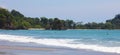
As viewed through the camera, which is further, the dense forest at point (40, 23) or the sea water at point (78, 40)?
the dense forest at point (40, 23)

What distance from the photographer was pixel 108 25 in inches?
6998

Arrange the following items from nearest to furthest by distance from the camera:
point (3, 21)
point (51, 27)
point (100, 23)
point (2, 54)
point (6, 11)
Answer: point (2, 54) → point (3, 21) → point (6, 11) → point (51, 27) → point (100, 23)

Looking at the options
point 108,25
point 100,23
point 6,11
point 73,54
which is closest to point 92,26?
point 100,23

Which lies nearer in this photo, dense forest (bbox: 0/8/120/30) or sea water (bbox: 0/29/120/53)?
sea water (bbox: 0/29/120/53)

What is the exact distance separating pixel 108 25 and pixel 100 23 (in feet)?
65.1

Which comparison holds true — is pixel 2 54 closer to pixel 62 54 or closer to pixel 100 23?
pixel 62 54

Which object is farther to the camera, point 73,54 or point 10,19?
point 10,19

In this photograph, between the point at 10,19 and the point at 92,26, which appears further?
the point at 92,26

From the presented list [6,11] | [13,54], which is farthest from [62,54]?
[6,11]

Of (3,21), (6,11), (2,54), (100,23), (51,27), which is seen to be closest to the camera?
(2,54)

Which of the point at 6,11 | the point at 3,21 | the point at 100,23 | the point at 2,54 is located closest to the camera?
the point at 2,54

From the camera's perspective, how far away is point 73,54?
2391cm

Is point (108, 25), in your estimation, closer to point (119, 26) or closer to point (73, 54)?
point (119, 26)

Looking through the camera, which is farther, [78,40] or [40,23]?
[40,23]
